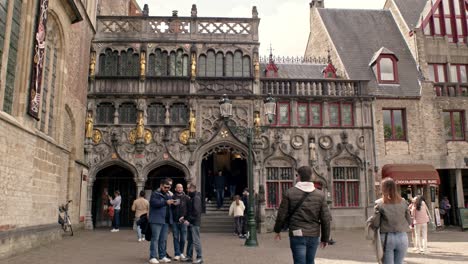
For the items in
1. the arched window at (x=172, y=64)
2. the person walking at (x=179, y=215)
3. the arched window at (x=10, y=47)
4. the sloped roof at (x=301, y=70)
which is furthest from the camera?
the sloped roof at (x=301, y=70)

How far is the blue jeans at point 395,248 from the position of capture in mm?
5340

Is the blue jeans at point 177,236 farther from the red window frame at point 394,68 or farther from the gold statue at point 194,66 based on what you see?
the red window frame at point 394,68

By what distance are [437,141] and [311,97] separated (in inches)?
269

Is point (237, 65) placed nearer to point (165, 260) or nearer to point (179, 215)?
point (179, 215)

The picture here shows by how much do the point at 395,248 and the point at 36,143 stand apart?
1023 centimetres

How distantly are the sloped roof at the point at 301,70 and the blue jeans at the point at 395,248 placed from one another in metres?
18.3

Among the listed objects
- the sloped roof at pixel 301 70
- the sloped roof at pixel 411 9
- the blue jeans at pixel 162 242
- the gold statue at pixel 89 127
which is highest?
the sloped roof at pixel 411 9


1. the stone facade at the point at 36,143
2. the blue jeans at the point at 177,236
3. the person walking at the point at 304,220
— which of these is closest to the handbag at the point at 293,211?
the person walking at the point at 304,220

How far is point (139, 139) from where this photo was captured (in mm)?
19125

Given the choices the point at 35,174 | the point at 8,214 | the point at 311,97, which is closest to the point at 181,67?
the point at 311,97

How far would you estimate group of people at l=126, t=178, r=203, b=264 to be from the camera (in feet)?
29.3

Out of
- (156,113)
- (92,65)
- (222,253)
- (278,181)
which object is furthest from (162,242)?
(92,65)

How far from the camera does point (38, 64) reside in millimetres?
11727

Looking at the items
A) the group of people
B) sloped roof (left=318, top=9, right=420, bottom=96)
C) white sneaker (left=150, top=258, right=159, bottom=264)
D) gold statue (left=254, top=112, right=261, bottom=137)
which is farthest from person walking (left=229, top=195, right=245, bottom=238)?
sloped roof (left=318, top=9, right=420, bottom=96)
